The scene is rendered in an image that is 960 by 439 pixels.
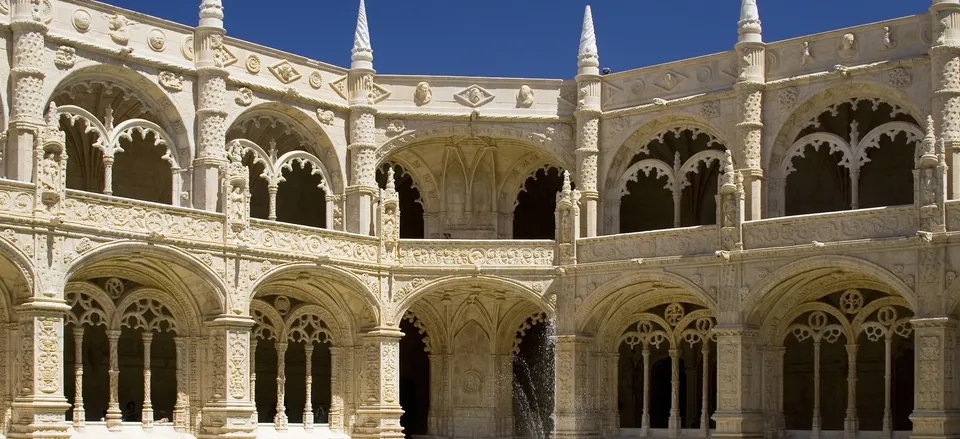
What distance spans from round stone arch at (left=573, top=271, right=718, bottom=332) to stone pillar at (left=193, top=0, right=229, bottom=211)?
31.2 feet

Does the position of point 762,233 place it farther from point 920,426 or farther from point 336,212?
point 336,212

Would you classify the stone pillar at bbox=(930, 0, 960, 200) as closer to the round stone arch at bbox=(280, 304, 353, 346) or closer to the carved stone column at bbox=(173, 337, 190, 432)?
the round stone arch at bbox=(280, 304, 353, 346)

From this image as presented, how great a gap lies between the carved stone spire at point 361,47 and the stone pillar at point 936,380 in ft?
52.6

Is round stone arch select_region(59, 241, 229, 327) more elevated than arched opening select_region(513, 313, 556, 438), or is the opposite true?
round stone arch select_region(59, 241, 229, 327)

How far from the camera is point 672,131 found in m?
40.9

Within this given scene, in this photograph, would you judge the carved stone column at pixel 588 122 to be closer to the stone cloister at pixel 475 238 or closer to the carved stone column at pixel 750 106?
the stone cloister at pixel 475 238

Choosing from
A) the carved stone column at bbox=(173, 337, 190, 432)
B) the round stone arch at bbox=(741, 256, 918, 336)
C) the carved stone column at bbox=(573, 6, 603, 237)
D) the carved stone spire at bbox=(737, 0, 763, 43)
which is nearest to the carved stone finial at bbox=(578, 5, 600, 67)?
the carved stone column at bbox=(573, 6, 603, 237)

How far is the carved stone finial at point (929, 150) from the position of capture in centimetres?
3325

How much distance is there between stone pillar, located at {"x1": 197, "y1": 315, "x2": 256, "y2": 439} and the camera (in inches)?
1404

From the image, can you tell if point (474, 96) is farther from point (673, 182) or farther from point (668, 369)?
point (668, 369)

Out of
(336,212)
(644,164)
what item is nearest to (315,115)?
(336,212)

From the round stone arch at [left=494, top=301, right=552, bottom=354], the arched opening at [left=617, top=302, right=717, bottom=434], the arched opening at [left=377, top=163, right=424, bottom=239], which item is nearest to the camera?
the arched opening at [left=617, top=302, right=717, bottom=434]

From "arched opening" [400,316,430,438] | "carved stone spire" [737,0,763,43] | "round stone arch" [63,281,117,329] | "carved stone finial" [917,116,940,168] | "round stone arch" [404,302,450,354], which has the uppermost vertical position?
"carved stone spire" [737,0,763,43]

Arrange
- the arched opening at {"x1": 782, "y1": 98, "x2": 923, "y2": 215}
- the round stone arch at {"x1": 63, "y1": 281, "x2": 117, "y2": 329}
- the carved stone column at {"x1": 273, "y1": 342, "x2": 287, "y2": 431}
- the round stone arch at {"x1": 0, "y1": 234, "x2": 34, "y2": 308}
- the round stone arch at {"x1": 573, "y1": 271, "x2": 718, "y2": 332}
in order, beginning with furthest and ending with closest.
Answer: the carved stone column at {"x1": 273, "y1": 342, "x2": 287, "y2": 431} → the arched opening at {"x1": 782, "y1": 98, "x2": 923, "y2": 215} → the round stone arch at {"x1": 573, "y1": 271, "x2": 718, "y2": 332} → the round stone arch at {"x1": 63, "y1": 281, "x2": 117, "y2": 329} → the round stone arch at {"x1": 0, "y1": 234, "x2": 34, "y2": 308}
